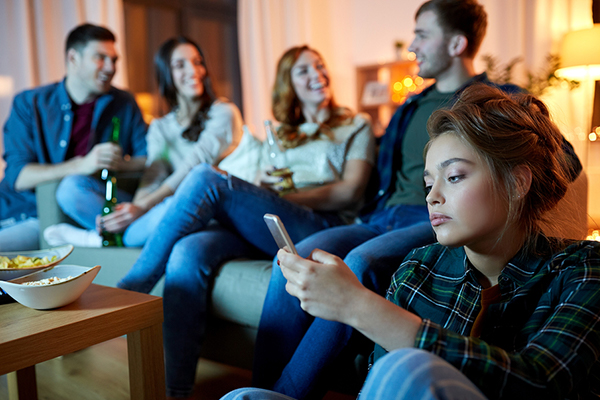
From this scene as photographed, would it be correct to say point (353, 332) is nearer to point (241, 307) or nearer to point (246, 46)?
point (241, 307)

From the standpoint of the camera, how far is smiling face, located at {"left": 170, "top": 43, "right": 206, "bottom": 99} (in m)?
2.13

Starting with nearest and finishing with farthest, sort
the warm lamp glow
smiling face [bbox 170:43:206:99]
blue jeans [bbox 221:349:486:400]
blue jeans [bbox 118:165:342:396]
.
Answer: blue jeans [bbox 221:349:486:400] → blue jeans [bbox 118:165:342:396] → smiling face [bbox 170:43:206:99] → the warm lamp glow

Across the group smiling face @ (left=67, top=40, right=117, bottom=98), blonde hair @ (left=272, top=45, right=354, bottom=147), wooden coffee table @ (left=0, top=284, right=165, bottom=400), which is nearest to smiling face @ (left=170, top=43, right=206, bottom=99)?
smiling face @ (left=67, top=40, right=117, bottom=98)

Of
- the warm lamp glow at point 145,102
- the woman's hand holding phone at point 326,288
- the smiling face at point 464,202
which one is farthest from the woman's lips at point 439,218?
the warm lamp glow at point 145,102

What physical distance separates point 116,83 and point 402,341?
3.54 metres

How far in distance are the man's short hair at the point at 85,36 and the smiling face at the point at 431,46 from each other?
1418mm

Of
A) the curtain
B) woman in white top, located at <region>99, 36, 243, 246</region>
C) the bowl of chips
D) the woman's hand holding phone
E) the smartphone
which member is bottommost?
the bowl of chips

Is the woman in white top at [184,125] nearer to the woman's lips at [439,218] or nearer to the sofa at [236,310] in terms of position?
the sofa at [236,310]

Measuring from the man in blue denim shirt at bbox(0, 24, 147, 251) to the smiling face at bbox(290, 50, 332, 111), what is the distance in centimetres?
86

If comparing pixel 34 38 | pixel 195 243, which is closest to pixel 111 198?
pixel 195 243

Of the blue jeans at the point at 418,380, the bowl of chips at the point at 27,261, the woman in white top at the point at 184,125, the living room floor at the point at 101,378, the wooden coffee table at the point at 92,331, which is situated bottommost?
the living room floor at the point at 101,378

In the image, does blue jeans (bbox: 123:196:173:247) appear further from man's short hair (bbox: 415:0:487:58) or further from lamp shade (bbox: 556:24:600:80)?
lamp shade (bbox: 556:24:600:80)

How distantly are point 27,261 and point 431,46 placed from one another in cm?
133

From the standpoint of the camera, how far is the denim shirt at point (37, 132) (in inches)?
85.9
